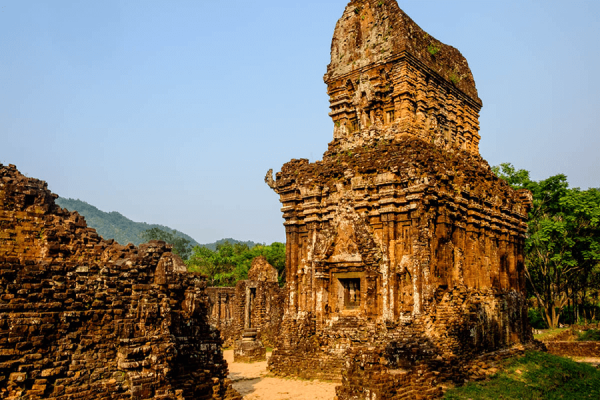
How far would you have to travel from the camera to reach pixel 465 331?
1358cm

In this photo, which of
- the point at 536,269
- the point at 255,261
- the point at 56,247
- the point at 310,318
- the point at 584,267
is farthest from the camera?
the point at 536,269

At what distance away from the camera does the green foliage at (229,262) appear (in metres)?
46.3

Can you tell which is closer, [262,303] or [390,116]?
[390,116]

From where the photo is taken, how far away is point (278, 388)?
13195 mm

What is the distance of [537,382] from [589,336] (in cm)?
1260

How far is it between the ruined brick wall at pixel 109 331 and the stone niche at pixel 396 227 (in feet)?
14.4

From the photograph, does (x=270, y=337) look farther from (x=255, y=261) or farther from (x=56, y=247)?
(x=56, y=247)

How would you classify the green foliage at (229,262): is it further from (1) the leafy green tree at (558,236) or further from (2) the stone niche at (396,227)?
(2) the stone niche at (396,227)

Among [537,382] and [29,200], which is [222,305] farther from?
[537,382]

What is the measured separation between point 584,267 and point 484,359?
19069 millimetres

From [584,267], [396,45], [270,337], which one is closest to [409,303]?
[396,45]

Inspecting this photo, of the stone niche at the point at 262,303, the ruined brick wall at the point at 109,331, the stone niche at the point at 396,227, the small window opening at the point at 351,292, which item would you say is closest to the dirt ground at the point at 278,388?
the stone niche at the point at 396,227

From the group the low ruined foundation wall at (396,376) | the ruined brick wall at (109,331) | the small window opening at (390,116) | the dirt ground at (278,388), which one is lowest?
the dirt ground at (278,388)

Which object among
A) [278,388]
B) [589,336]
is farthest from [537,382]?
[589,336]
